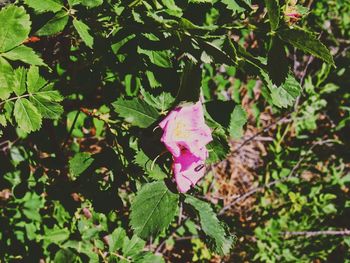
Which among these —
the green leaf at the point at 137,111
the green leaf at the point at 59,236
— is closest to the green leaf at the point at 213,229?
the green leaf at the point at 137,111

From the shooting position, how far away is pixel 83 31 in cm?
106

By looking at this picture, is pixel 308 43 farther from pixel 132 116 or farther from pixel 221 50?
pixel 132 116

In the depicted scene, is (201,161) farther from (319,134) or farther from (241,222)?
(319,134)

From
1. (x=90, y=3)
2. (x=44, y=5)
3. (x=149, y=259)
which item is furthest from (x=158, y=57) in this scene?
(x=149, y=259)

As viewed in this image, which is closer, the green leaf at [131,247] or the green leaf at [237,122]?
the green leaf at [237,122]

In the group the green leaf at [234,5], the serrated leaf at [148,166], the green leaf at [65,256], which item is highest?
the green leaf at [234,5]

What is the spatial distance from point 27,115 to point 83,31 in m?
0.31

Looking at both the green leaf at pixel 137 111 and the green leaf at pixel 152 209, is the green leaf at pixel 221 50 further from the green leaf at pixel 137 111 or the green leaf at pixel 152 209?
the green leaf at pixel 152 209

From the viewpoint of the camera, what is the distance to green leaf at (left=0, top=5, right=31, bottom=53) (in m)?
0.94

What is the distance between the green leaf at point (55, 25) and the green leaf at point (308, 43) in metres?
0.63

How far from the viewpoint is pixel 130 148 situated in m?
1.23

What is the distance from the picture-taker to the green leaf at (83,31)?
1.04 metres

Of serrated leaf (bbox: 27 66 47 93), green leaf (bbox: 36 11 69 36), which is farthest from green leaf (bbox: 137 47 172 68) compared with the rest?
serrated leaf (bbox: 27 66 47 93)

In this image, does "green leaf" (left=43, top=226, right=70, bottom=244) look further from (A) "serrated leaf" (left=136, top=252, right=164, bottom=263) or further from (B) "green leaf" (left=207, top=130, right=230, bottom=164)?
(B) "green leaf" (left=207, top=130, right=230, bottom=164)
